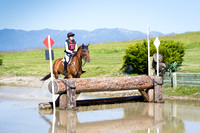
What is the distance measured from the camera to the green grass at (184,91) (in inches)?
570

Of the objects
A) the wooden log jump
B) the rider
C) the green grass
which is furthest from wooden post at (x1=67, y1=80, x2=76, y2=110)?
the green grass

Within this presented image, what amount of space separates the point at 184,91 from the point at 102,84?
499cm

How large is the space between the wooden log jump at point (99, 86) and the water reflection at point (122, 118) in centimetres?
50

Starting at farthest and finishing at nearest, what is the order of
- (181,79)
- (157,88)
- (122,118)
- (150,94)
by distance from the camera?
(181,79) < (150,94) < (157,88) < (122,118)

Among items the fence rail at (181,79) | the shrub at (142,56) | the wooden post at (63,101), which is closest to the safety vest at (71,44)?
the wooden post at (63,101)

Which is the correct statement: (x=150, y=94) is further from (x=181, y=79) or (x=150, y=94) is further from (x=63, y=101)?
(x=63, y=101)

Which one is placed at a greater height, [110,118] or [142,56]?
[142,56]

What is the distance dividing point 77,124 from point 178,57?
14050mm

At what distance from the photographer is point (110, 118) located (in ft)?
33.7

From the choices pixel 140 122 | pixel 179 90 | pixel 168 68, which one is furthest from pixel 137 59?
pixel 140 122

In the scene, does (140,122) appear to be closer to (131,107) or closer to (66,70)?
(131,107)

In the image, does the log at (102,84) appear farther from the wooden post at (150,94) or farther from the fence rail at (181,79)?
the fence rail at (181,79)

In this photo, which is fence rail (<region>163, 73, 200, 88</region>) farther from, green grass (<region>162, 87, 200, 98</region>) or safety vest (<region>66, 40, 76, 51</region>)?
safety vest (<region>66, 40, 76, 51</region>)

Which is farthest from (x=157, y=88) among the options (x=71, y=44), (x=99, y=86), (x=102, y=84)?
(x=71, y=44)
